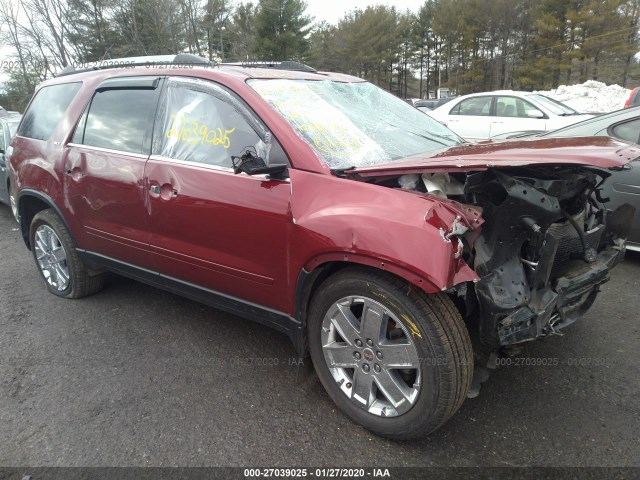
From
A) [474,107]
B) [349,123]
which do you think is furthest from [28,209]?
[474,107]

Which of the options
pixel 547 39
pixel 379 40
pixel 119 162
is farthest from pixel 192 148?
pixel 379 40

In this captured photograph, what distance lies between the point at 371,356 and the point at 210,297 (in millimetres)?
1162

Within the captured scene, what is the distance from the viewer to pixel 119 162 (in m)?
3.13

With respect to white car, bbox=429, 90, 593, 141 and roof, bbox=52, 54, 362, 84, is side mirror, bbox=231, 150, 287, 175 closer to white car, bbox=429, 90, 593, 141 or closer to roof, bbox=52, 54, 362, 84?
roof, bbox=52, 54, 362, 84

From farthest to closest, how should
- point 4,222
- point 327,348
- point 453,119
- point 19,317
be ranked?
point 453,119 < point 4,222 < point 19,317 < point 327,348

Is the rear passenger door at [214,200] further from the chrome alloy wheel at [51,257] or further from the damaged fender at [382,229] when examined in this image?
the chrome alloy wheel at [51,257]

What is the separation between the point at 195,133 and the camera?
279 cm

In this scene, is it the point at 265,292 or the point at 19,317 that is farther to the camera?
the point at 19,317

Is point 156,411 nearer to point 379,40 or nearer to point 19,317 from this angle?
point 19,317

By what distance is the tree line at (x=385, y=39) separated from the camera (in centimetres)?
2206

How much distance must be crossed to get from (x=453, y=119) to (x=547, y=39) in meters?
35.6

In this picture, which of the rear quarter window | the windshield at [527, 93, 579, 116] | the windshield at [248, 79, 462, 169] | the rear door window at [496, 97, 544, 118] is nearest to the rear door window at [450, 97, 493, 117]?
the rear door window at [496, 97, 544, 118]

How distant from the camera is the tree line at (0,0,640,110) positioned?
22062 millimetres

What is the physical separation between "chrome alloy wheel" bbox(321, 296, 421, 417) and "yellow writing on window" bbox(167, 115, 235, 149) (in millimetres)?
1182
